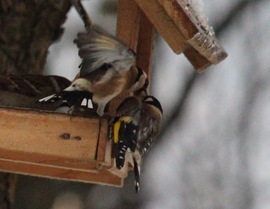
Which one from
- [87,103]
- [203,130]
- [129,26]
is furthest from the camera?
[203,130]

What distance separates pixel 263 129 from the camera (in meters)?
6.20

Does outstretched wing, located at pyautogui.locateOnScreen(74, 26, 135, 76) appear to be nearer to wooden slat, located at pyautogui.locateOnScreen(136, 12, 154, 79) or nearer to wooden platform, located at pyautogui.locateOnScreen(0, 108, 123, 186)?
wooden platform, located at pyautogui.locateOnScreen(0, 108, 123, 186)

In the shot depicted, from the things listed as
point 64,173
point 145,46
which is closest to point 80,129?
point 64,173

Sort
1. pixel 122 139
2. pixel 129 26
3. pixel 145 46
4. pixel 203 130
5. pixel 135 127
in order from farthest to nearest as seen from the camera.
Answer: pixel 203 130 < pixel 145 46 < pixel 129 26 < pixel 135 127 < pixel 122 139

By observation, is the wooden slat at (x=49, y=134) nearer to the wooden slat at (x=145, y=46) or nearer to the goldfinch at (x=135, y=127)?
the goldfinch at (x=135, y=127)

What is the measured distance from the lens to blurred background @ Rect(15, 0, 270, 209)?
5.52 m

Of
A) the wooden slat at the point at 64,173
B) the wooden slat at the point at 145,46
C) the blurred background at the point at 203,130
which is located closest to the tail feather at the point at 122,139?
the wooden slat at the point at 64,173

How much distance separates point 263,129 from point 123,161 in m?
3.85

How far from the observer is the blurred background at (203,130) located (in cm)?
552

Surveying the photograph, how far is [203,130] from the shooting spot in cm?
604

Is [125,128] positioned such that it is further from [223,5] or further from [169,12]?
[223,5]

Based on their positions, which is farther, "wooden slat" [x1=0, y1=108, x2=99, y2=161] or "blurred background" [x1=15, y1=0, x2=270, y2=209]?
"blurred background" [x1=15, y1=0, x2=270, y2=209]

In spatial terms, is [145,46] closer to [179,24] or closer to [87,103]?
[87,103]

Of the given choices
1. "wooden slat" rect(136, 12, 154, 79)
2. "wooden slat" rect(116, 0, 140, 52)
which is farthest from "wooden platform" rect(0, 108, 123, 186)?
"wooden slat" rect(136, 12, 154, 79)
